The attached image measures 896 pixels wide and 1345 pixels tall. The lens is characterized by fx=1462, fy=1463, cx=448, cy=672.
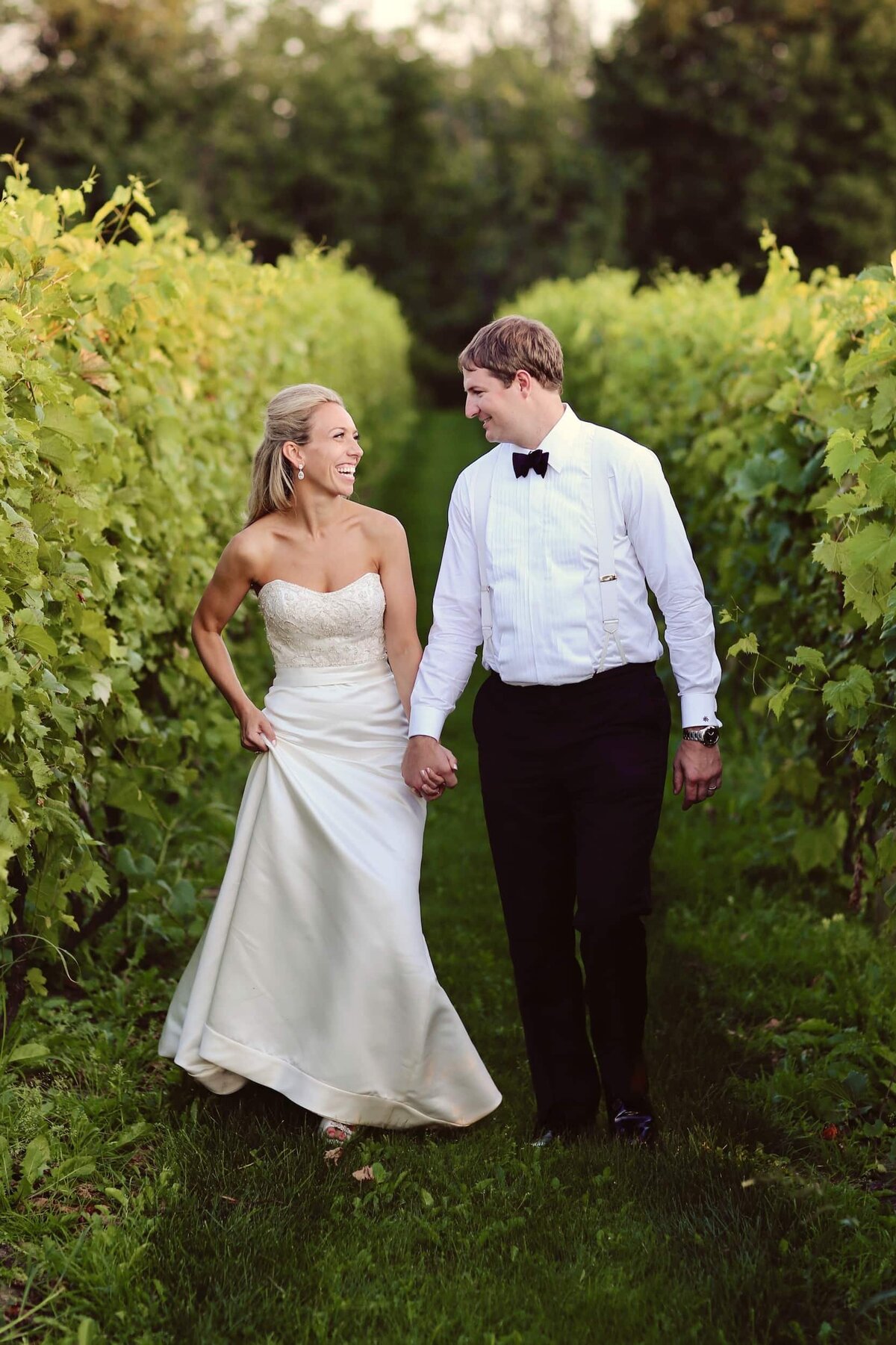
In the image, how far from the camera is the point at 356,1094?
397 centimetres

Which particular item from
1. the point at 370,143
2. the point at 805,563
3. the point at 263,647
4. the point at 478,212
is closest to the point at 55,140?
the point at 370,143

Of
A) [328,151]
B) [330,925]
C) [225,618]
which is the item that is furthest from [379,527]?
[328,151]

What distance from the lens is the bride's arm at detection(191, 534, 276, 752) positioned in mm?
4363

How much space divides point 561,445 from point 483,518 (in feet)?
0.94

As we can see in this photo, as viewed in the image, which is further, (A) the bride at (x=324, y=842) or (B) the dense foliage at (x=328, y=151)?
(B) the dense foliage at (x=328, y=151)

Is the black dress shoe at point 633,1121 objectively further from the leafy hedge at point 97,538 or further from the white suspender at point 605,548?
the leafy hedge at point 97,538

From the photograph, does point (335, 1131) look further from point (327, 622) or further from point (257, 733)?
point (327, 622)

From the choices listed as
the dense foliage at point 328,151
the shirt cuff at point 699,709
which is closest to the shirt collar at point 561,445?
the shirt cuff at point 699,709

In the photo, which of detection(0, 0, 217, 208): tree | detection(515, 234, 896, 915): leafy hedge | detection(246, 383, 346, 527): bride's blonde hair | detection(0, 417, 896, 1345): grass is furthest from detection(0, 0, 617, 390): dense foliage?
detection(0, 417, 896, 1345): grass

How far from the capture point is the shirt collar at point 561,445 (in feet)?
12.4

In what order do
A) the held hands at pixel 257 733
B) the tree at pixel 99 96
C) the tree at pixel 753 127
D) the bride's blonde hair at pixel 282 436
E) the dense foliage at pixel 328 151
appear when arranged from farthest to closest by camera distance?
the dense foliage at pixel 328 151 → the tree at pixel 99 96 → the tree at pixel 753 127 → the bride's blonde hair at pixel 282 436 → the held hands at pixel 257 733

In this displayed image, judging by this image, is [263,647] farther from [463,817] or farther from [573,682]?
[573,682]

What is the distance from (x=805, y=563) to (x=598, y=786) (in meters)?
2.11

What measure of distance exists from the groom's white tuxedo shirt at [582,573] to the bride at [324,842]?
49 cm
